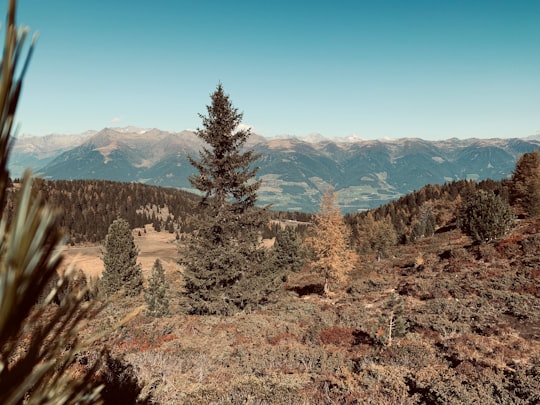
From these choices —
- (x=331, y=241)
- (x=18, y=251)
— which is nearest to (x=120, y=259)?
(x=331, y=241)

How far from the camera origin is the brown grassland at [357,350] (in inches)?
293

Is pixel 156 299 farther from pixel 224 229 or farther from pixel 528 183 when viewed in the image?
pixel 528 183

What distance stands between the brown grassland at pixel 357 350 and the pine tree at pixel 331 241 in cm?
556

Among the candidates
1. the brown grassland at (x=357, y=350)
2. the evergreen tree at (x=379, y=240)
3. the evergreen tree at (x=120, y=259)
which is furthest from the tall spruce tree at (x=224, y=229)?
the evergreen tree at (x=379, y=240)

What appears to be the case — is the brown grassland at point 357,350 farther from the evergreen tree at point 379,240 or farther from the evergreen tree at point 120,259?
the evergreen tree at point 379,240

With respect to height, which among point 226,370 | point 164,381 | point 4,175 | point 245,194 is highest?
point 4,175

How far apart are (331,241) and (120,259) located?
94.3ft

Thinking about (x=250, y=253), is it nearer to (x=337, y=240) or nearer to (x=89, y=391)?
(x=337, y=240)

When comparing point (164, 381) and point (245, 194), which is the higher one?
point (245, 194)

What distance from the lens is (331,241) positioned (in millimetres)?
28453

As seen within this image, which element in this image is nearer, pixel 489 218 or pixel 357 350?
pixel 357 350

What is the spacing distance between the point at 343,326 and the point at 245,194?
349 inches

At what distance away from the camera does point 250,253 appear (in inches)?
742

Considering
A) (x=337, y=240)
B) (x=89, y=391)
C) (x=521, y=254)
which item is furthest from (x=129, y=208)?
(x=89, y=391)
